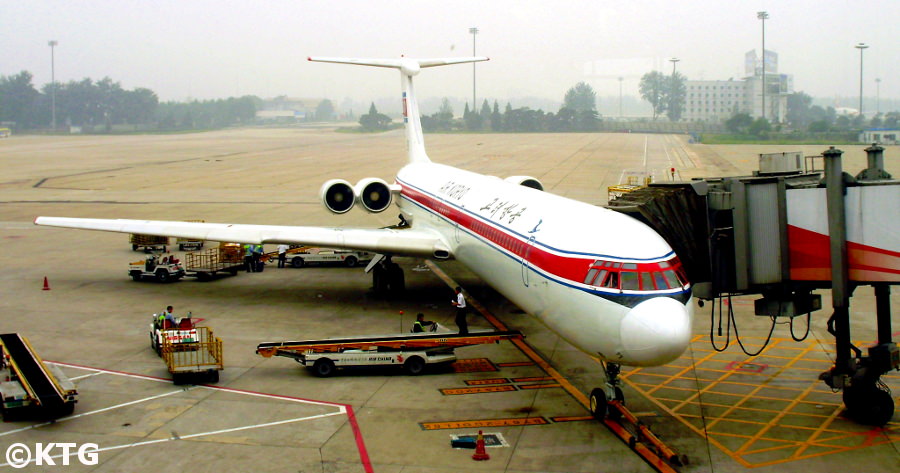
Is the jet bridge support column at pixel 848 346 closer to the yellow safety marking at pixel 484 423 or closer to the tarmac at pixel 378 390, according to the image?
the tarmac at pixel 378 390

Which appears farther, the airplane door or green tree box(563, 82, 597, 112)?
green tree box(563, 82, 597, 112)

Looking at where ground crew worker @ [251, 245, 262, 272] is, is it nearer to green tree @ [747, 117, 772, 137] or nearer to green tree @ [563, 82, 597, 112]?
green tree @ [747, 117, 772, 137]

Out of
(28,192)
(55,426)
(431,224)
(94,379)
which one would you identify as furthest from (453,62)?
(28,192)

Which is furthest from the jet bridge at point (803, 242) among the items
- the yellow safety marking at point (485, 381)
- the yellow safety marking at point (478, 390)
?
the yellow safety marking at point (485, 381)

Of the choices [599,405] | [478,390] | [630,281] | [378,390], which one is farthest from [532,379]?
[630,281]

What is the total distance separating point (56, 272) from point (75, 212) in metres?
17.6

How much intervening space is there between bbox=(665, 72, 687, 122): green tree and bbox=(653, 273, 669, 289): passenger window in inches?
5203

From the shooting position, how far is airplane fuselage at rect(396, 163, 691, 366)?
13.0m

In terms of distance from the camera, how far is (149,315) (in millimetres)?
Answer: 23094

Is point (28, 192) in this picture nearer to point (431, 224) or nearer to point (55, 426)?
point (431, 224)

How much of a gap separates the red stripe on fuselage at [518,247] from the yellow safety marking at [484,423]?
103 inches

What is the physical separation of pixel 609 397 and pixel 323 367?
6218mm

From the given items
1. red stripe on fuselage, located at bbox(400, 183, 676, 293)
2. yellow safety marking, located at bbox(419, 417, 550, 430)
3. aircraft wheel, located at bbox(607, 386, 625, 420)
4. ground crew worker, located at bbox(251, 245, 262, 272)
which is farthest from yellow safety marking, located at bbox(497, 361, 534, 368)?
ground crew worker, located at bbox(251, 245, 262, 272)

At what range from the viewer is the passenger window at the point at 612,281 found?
44.3 ft
